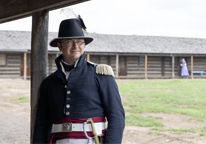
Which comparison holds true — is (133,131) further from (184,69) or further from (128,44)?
(128,44)

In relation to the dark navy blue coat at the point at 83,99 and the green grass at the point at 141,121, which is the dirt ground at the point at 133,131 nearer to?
the green grass at the point at 141,121

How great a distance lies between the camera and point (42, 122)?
2215mm

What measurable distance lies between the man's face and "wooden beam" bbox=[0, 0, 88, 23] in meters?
0.67

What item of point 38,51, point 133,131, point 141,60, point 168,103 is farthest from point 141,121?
point 141,60

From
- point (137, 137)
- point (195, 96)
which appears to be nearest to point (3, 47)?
point (195, 96)

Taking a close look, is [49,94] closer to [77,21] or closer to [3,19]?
[77,21]

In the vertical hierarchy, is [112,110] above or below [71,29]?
below

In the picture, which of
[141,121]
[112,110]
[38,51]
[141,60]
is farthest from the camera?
[141,60]

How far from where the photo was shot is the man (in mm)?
1982

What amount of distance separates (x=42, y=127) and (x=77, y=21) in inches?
34.5

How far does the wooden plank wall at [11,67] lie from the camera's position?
22391mm

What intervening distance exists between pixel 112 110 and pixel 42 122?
1.99ft

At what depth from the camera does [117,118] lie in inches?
77.9

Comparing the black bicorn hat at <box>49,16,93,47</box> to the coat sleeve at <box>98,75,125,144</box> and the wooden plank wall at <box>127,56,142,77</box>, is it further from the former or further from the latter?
the wooden plank wall at <box>127,56,142,77</box>
